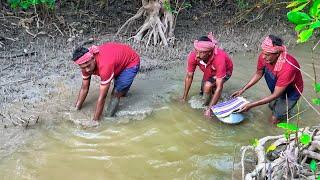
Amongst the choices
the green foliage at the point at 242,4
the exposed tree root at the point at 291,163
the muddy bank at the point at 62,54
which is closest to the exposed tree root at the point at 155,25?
the muddy bank at the point at 62,54

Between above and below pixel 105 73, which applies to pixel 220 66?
above

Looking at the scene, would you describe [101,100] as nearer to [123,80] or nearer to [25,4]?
[123,80]

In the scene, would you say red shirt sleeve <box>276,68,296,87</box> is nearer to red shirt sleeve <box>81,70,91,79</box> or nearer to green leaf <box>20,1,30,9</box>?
red shirt sleeve <box>81,70,91,79</box>

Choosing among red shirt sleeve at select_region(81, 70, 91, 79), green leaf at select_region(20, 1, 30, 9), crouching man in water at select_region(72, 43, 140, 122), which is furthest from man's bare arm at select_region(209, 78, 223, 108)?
green leaf at select_region(20, 1, 30, 9)

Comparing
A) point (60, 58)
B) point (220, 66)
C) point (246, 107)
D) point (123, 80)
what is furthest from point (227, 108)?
point (60, 58)

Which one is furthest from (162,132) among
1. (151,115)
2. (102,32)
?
(102,32)

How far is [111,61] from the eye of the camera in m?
5.54

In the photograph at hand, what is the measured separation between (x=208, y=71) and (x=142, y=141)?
134cm

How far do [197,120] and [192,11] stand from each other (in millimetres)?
4242

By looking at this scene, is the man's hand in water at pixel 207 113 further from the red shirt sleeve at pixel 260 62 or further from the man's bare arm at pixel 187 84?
the red shirt sleeve at pixel 260 62

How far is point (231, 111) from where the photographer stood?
573 cm

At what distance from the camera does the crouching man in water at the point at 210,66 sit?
5.64 m

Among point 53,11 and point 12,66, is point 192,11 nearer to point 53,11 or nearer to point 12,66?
point 53,11

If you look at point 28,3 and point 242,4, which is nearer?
point 28,3
